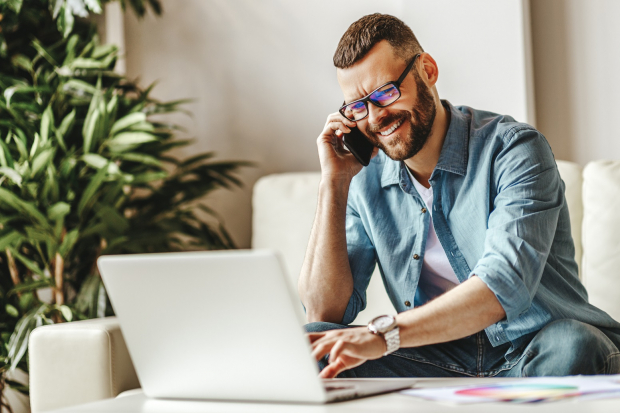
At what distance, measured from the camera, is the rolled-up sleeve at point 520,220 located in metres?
1.09

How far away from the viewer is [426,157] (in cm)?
153

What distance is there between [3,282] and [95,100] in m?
0.73

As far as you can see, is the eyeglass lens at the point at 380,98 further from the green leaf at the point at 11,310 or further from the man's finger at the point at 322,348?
the green leaf at the point at 11,310

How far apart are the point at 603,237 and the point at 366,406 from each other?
1.30 m

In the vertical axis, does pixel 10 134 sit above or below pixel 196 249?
above

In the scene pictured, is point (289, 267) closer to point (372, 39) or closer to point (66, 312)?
point (66, 312)

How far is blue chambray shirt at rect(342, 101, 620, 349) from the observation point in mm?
1153

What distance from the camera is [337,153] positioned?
64.2 inches

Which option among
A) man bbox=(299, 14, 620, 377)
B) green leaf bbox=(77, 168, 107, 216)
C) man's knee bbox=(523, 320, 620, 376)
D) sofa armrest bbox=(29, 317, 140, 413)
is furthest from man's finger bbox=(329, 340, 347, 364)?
green leaf bbox=(77, 168, 107, 216)

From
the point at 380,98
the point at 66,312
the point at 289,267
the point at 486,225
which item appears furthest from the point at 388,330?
the point at 66,312

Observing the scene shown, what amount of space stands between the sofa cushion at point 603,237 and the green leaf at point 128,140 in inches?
55.8

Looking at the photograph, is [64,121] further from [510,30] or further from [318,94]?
[510,30]

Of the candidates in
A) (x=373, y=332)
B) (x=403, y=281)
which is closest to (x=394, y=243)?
(x=403, y=281)

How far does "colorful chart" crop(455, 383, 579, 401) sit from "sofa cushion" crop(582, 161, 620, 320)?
3.61ft
